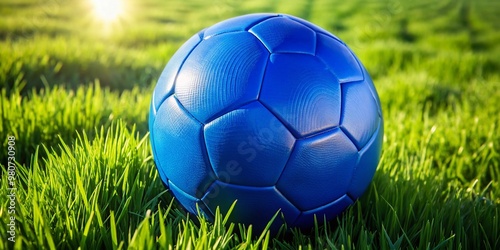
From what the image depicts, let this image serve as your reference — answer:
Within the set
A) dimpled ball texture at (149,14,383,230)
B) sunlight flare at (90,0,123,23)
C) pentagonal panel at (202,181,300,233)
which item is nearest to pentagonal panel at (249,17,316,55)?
dimpled ball texture at (149,14,383,230)

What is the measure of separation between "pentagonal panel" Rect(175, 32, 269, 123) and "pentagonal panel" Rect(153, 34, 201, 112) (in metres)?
0.05

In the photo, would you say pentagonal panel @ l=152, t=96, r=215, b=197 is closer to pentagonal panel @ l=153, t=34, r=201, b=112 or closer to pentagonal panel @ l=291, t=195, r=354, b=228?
pentagonal panel @ l=153, t=34, r=201, b=112

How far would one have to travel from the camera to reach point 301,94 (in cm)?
174

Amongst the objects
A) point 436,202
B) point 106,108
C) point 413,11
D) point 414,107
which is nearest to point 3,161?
point 106,108

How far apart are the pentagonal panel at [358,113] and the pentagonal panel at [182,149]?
0.59 meters

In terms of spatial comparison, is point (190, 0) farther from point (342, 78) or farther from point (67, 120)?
point (342, 78)

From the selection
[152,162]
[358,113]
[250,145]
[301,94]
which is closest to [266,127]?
[250,145]

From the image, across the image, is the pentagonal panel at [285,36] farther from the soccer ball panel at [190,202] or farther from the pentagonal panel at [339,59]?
the soccer ball panel at [190,202]

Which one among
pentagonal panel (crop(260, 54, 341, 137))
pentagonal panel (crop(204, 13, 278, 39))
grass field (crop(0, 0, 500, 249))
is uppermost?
pentagonal panel (crop(204, 13, 278, 39))

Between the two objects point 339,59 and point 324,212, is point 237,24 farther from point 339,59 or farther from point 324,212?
point 324,212

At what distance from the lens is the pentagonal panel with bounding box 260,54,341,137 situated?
5.63 ft

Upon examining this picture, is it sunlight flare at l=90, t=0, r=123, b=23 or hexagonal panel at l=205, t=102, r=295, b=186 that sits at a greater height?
hexagonal panel at l=205, t=102, r=295, b=186

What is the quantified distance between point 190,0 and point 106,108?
10.7 m

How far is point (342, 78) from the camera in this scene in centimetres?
187
